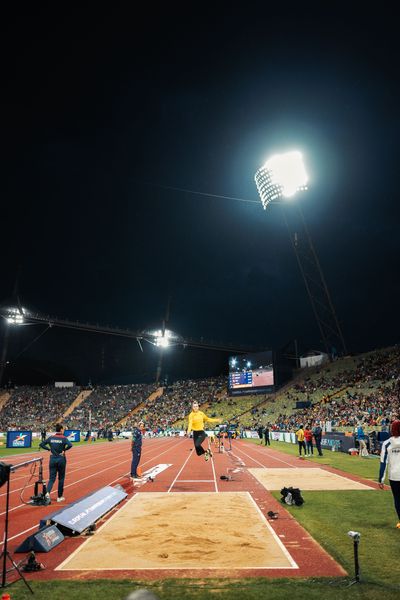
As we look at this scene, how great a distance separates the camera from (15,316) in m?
65.9

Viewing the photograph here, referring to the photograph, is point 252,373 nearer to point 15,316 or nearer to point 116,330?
point 116,330

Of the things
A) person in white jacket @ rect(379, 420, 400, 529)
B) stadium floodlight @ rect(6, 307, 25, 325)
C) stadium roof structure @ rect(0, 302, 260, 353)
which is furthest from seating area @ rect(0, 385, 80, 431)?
person in white jacket @ rect(379, 420, 400, 529)

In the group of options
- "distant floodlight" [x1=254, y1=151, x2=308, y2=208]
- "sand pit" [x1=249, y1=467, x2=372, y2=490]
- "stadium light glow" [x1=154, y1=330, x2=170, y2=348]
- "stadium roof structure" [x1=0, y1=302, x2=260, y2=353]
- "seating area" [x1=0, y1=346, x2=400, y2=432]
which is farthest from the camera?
"stadium light glow" [x1=154, y1=330, x2=170, y2=348]

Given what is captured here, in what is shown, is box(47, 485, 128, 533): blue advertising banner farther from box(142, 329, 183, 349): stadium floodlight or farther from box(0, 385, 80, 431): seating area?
box(142, 329, 183, 349): stadium floodlight

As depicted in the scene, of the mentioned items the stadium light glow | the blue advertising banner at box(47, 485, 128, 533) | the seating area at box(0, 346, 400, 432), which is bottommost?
the blue advertising banner at box(47, 485, 128, 533)

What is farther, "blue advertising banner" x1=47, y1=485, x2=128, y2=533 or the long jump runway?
"blue advertising banner" x1=47, y1=485, x2=128, y2=533

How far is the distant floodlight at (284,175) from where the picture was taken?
37.2 m

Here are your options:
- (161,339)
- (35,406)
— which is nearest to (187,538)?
(161,339)

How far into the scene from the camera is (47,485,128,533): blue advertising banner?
7.02 m

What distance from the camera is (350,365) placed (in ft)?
180

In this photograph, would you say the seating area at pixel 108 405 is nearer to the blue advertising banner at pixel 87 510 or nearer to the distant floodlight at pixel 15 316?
the distant floodlight at pixel 15 316

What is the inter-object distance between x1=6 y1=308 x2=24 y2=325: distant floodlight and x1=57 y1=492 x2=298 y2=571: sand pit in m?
63.4

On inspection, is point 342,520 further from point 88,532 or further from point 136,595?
point 136,595

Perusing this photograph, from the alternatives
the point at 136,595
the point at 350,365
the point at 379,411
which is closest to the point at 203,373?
the point at 350,365
